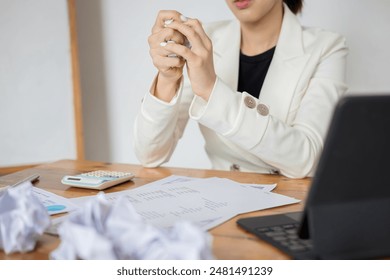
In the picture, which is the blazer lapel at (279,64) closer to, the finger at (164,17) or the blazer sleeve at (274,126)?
the blazer sleeve at (274,126)

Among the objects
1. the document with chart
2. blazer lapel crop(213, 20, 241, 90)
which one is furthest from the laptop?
blazer lapel crop(213, 20, 241, 90)

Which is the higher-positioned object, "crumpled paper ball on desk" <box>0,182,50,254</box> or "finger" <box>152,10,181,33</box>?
"finger" <box>152,10,181,33</box>

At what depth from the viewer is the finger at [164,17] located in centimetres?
99

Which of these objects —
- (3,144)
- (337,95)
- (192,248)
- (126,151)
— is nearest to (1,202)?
(192,248)

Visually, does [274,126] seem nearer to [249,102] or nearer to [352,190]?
[249,102]

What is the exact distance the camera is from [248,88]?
1346mm

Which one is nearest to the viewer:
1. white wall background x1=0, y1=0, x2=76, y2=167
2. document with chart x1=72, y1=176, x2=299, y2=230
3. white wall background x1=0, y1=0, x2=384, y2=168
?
document with chart x1=72, y1=176, x2=299, y2=230

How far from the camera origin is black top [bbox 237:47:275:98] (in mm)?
1345

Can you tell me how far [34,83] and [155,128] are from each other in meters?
1.04

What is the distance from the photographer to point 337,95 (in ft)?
3.92

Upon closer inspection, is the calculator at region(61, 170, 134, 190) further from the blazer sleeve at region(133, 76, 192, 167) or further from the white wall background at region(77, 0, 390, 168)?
the white wall background at region(77, 0, 390, 168)

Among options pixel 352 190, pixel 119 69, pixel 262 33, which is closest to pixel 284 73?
pixel 262 33

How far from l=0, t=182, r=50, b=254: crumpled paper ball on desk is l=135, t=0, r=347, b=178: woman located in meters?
0.43

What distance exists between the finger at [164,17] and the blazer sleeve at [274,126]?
0.54 ft
